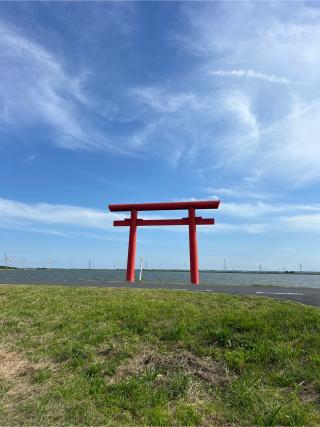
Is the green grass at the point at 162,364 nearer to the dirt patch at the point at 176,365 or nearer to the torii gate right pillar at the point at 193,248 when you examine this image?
the dirt patch at the point at 176,365

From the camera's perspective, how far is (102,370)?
21.3 ft

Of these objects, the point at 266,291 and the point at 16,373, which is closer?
the point at 16,373

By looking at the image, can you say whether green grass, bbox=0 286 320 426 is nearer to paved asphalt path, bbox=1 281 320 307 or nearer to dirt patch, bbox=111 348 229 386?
dirt patch, bbox=111 348 229 386

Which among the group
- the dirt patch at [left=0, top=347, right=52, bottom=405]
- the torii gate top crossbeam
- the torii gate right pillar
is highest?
the torii gate top crossbeam

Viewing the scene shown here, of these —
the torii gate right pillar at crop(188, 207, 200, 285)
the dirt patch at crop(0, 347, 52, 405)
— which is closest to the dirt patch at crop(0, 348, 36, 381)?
the dirt patch at crop(0, 347, 52, 405)

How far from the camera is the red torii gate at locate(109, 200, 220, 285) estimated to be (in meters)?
18.0

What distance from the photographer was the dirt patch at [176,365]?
6.18m

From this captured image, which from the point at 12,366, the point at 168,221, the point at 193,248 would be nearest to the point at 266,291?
the point at 193,248

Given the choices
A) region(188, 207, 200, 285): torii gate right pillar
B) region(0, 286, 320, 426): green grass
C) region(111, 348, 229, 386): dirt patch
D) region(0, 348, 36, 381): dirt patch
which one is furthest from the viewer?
region(188, 207, 200, 285): torii gate right pillar

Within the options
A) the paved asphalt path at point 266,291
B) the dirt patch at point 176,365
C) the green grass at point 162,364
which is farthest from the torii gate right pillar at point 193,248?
the dirt patch at point 176,365

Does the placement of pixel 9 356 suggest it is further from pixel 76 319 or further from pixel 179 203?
pixel 179 203

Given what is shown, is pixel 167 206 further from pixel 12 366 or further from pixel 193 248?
pixel 12 366

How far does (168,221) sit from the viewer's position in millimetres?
19031

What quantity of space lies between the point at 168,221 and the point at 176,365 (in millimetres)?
12718
